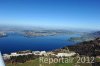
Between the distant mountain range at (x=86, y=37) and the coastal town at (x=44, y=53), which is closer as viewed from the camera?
the coastal town at (x=44, y=53)

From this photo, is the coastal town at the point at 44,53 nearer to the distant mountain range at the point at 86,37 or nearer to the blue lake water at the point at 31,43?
the blue lake water at the point at 31,43

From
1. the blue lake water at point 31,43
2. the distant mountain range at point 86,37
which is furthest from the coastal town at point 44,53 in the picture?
the distant mountain range at point 86,37

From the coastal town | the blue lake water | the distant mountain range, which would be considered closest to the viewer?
the blue lake water

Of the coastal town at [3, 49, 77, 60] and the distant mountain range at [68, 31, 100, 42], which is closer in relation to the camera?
the coastal town at [3, 49, 77, 60]

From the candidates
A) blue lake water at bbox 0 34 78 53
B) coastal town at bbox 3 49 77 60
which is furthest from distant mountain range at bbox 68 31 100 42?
coastal town at bbox 3 49 77 60

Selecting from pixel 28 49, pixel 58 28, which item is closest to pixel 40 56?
pixel 28 49

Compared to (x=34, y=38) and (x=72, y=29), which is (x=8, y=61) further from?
(x=72, y=29)

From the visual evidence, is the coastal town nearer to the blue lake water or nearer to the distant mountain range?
the blue lake water

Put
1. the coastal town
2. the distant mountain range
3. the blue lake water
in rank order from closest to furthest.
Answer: the blue lake water → the coastal town → the distant mountain range

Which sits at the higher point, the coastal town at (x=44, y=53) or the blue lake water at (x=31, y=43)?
the blue lake water at (x=31, y=43)
